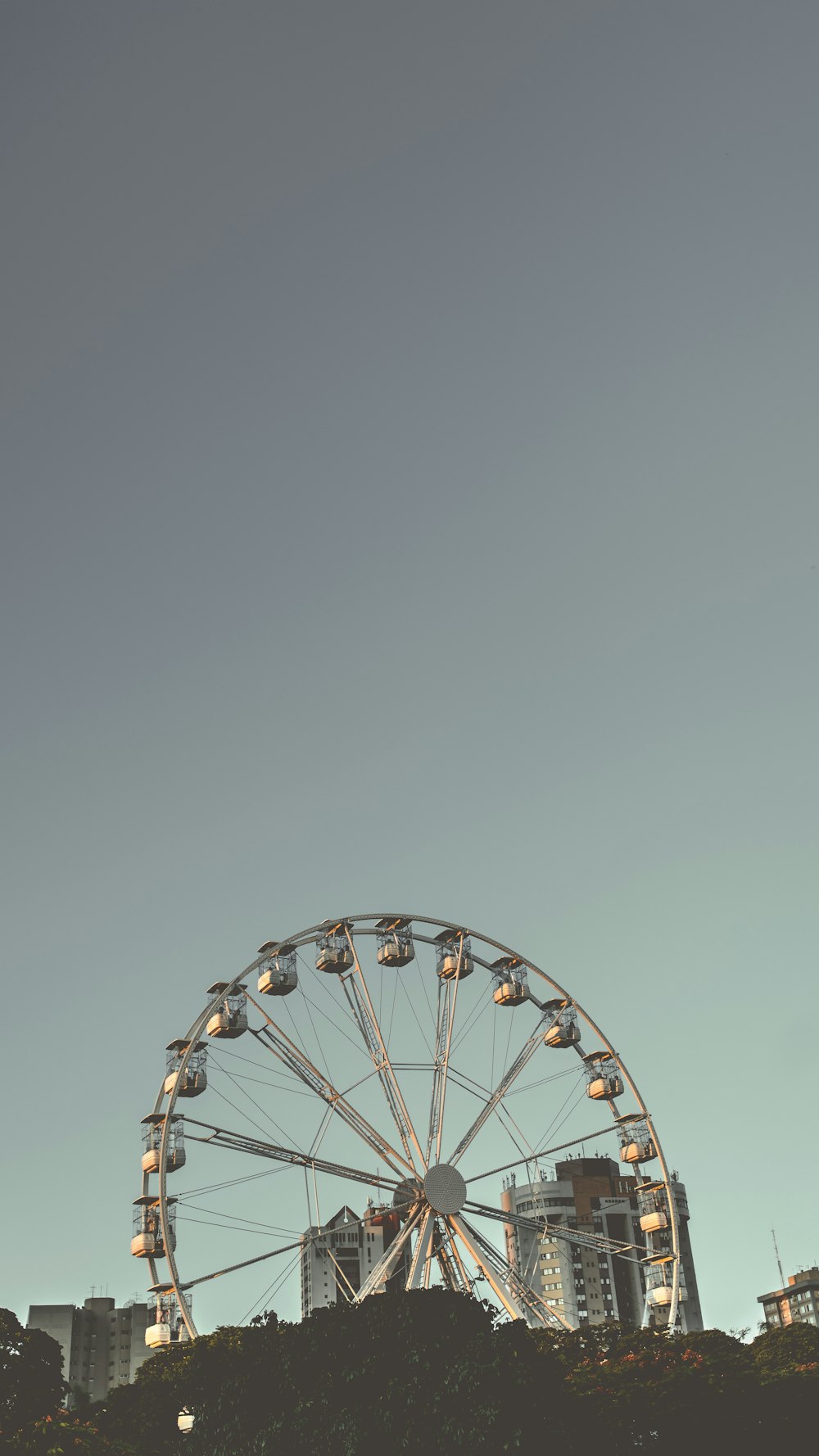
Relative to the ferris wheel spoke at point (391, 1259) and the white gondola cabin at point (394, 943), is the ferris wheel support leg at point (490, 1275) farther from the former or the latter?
the white gondola cabin at point (394, 943)

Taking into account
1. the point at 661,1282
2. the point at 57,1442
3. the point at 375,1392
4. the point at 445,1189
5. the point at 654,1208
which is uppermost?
the point at 654,1208

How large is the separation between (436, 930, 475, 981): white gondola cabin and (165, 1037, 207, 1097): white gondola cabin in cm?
1061

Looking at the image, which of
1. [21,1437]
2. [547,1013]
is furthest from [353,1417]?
[547,1013]

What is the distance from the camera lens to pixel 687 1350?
47.4 meters

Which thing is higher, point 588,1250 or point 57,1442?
point 588,1250

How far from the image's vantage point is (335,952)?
5106cm

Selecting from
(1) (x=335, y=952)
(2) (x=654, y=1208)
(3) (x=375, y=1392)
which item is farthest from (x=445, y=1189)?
(3) (x=375, y=1392)

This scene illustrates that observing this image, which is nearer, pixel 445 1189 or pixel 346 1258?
pixel 445 1189

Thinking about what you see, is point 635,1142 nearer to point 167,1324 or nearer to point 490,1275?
point 490,1275

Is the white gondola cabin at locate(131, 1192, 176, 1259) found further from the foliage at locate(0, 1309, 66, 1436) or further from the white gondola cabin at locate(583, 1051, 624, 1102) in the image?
the white gondola cabin at locate(583, 1051, 624, 1102)

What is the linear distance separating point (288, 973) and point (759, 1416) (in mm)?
21064

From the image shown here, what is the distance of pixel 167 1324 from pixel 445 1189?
398 inches

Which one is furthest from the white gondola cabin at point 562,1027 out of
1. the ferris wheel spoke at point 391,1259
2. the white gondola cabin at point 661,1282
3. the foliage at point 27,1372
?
the foliage at point 27,1372

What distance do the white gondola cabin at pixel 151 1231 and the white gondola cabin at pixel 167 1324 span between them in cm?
128
